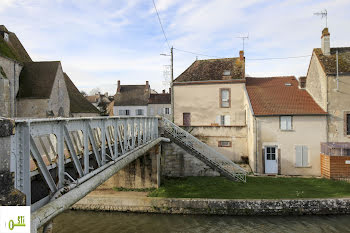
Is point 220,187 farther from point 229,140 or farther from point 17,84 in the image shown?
point 17,84

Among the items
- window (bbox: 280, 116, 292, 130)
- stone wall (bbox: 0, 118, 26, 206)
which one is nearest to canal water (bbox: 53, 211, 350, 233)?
window (bbox: 280, 116, 292, 130)

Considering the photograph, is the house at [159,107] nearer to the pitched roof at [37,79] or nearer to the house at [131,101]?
the house at [131,101]

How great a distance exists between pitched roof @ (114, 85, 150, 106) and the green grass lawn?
2543cm

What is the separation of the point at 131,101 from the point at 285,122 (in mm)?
27243

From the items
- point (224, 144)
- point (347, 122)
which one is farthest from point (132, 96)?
point (347, 122)

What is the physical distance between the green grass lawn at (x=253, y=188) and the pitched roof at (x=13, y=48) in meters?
16.9

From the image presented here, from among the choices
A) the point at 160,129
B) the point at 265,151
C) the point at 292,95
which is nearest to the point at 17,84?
the point at 160,129

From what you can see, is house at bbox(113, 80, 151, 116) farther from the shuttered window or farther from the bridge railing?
the bridge railing

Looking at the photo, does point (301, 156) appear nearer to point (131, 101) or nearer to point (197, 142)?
point (197, 142)

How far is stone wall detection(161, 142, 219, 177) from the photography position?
58.9 ft

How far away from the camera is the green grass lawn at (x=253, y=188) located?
13.9 meters

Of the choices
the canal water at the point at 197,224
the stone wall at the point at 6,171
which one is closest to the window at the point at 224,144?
the canal water at the point at 197,224

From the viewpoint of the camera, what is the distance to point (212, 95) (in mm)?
24438

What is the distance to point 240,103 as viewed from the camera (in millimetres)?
23719
